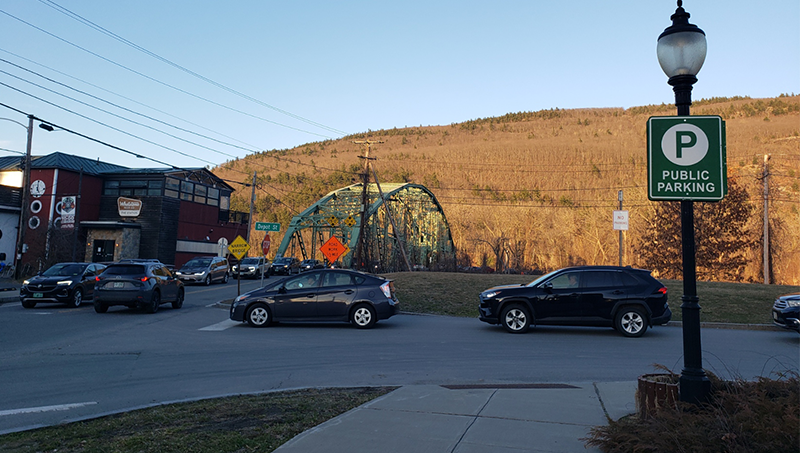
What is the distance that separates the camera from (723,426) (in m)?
4.31

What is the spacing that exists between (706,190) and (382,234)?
49205 millimetres

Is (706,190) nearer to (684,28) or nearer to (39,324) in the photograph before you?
(684,28)

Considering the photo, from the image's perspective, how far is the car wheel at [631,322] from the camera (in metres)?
13.8

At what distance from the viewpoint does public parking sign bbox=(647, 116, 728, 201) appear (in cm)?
528

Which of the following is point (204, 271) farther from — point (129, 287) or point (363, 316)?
point (363, 316)

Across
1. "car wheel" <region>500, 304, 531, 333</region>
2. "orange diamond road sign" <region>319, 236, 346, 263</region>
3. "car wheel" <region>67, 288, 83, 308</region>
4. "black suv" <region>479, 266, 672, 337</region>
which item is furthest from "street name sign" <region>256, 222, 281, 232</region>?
"car wheel" <region>500, 304, 531, 333</region>

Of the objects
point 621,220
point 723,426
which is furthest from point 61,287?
point 621,220

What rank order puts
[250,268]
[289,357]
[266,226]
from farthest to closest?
1. [250,268]
2. [266,226]
3. [289,357]

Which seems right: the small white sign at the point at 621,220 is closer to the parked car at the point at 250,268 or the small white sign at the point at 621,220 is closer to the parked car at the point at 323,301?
the parked car at the point at 323,301

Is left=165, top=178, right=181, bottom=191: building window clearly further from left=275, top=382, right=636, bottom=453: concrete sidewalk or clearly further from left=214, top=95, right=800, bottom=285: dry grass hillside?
left=275, top=382, right=636, bottom=453: concrete sidewalk

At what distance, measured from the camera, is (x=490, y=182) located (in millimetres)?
102812

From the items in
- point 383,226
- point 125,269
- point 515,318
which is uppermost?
point 383,226

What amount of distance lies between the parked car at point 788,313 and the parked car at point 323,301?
964cm

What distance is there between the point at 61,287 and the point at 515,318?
1575 centimetres
